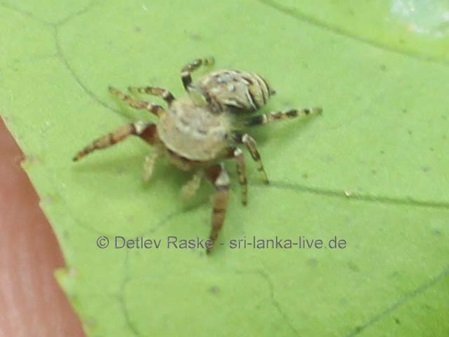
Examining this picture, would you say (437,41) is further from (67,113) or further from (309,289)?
(67,113)

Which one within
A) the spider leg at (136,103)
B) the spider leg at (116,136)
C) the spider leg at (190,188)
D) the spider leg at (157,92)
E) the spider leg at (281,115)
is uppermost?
the spider leg at (281,115)

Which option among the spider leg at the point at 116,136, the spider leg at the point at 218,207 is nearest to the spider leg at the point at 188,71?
the spider leg at the point at 116,136

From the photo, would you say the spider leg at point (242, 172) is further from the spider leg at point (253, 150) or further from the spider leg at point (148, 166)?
the spider leg at point (148, 166)

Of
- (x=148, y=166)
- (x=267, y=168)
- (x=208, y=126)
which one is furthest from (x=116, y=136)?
(x=267, y=168)

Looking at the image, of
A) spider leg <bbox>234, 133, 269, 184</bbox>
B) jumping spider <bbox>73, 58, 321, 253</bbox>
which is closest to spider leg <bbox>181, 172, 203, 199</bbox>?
jumping spider <bbox>73, 58, 321, 253</bbox>

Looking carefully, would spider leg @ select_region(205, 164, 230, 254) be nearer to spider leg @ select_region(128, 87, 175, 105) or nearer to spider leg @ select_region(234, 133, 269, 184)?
spider leg @ select_region(234, 133, 269, 184)
